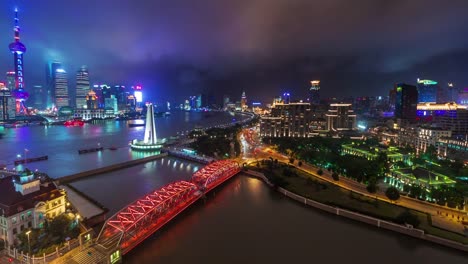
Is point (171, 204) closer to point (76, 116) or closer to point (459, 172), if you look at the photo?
point (459, 172)

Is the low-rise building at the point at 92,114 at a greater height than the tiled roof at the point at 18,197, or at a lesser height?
greater

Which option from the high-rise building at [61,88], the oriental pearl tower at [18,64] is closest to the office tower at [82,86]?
the high-rise building at [61,88]

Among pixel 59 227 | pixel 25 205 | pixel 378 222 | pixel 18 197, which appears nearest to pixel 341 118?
pixel 378 222

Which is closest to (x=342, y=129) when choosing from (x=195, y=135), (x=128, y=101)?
(x=195, y=135)

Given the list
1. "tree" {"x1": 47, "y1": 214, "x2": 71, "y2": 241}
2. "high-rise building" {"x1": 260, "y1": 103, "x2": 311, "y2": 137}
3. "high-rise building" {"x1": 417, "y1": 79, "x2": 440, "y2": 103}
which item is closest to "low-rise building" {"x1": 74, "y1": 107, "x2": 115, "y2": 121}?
"high-rise building" {"x1": 260, "y1": 103, "x2": 311, "y2": 137}

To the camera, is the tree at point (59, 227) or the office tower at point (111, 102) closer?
the tree at point (59, 227)

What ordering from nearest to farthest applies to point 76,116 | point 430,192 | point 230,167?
point 430,192, point 230,167, point 76,116

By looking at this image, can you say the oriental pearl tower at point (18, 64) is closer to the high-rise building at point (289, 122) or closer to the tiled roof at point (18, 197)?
the high-rise building at point (289, 122)
